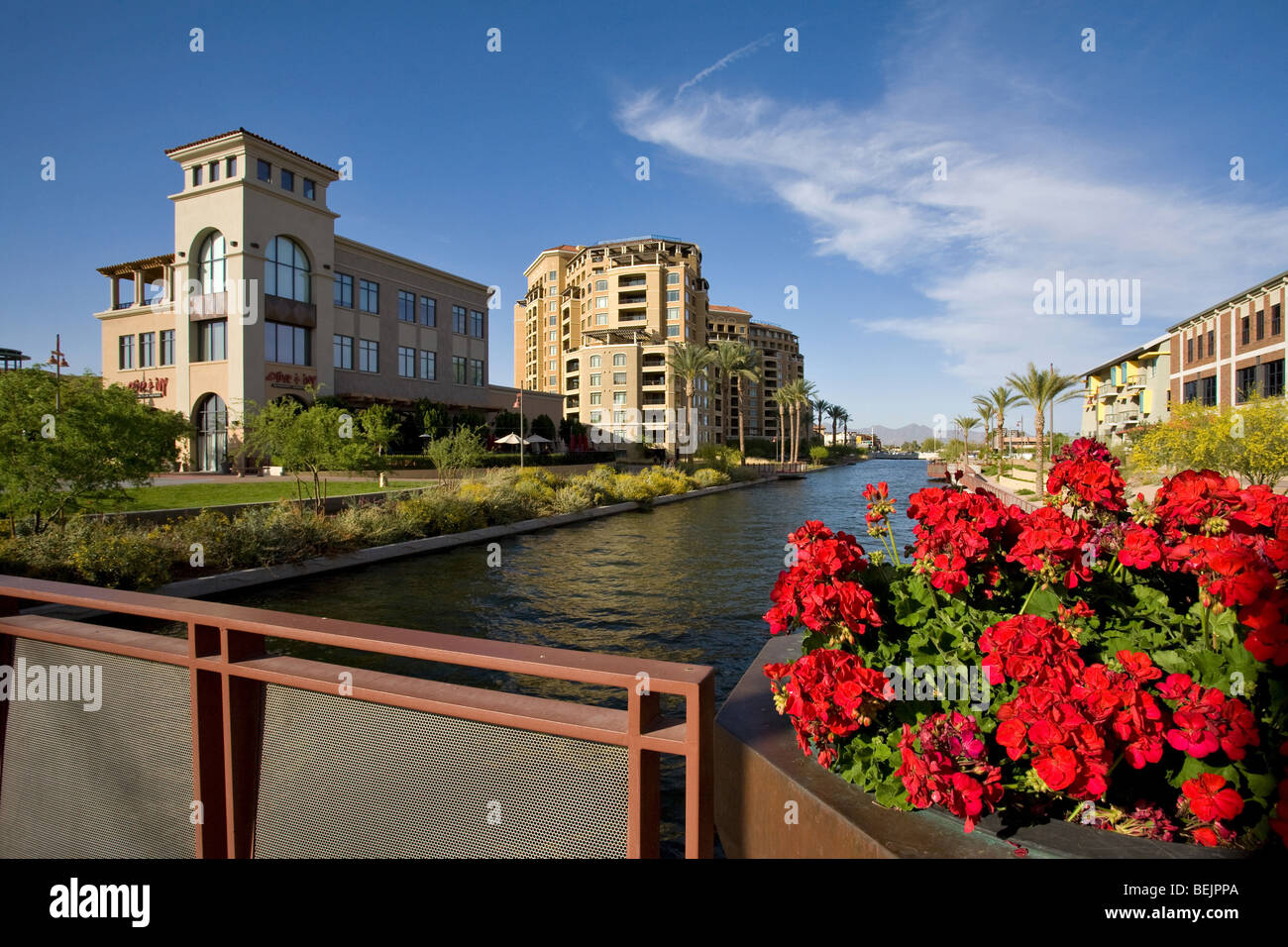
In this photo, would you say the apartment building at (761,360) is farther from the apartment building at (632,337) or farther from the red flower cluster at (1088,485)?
the red flower cluster at (1088,485)

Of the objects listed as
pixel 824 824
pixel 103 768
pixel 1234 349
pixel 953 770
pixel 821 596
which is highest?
pixel 1234 349

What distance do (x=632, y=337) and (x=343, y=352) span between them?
48366mm

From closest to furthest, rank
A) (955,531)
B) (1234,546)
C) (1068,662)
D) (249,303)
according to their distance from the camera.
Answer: (1068,662) → (1234,546) → (955,531) → (249,303)

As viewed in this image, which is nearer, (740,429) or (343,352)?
(343,352)

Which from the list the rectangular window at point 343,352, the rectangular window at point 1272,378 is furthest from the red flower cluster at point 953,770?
the rectangular window at point 1272,378

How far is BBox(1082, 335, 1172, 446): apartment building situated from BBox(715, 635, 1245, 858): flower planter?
180 ft

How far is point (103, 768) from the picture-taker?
9.48 ft

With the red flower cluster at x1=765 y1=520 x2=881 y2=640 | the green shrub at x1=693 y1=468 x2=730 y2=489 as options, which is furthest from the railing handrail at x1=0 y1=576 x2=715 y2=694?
the green shrub at x1=693 y1=468 x2=730 y2=489

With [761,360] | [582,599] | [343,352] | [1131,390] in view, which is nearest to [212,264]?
[343,352]

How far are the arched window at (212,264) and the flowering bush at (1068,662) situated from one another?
44.0 metres

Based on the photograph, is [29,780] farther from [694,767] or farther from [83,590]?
[694,767]

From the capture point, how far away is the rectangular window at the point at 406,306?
157ft

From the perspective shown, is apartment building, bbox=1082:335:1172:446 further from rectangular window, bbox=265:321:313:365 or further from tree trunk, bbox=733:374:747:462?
rectangular window, bbox=265:321:313:365

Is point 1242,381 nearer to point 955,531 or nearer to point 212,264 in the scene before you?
point 955,531
